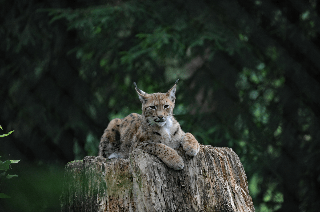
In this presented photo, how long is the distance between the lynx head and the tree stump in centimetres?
39

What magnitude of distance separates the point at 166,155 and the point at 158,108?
506mm

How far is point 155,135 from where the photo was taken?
92.4 inches

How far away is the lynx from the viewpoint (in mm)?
2023

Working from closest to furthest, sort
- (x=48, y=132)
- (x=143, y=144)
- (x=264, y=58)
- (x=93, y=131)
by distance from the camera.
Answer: (x=48, y=132) < (x=143, y=144) < (x=93, y=131) < (x=264, y=58)

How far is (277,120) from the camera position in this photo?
3.95 meters

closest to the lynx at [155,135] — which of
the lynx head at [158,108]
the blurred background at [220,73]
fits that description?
the lynx head at [158,108]

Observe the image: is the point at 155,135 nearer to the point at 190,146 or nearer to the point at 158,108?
the point at 158,108

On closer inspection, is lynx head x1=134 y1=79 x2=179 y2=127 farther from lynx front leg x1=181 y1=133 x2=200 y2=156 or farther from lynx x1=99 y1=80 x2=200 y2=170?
lynx front leg x1=181 y1=133 x2=200 y2=156


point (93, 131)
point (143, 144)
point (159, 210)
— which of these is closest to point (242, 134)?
point (93, 131)

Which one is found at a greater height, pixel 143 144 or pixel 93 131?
pixel 93 131

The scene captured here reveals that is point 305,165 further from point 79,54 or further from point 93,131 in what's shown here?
point 79,54

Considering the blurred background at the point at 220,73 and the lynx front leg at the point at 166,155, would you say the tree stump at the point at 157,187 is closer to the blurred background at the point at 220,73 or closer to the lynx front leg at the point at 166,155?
the lynx front leg at the point at 166,155

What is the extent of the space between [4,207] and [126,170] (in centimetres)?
133

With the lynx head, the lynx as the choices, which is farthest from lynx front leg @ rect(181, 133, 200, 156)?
the lynx head
